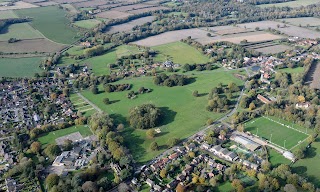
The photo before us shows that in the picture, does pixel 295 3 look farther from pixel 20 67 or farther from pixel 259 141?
pixel 20 67

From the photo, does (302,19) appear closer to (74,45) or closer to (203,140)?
(74,45)

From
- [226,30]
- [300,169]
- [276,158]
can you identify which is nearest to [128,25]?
[226,30]

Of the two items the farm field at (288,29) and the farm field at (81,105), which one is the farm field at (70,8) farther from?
the farm field at (81,105)

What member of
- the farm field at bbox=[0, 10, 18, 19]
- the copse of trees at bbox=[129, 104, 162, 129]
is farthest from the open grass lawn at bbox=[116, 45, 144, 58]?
the farm field at bbox=[0, 10, 18, 19]

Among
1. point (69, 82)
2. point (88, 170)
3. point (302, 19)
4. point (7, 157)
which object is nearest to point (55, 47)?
point (69, 82)

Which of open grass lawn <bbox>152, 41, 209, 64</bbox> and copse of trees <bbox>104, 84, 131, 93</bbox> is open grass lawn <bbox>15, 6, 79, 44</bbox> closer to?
open grass lawn <bbox>152, 41, 209, 64</bbox>

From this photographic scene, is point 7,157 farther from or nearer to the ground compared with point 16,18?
nearer to the ground
